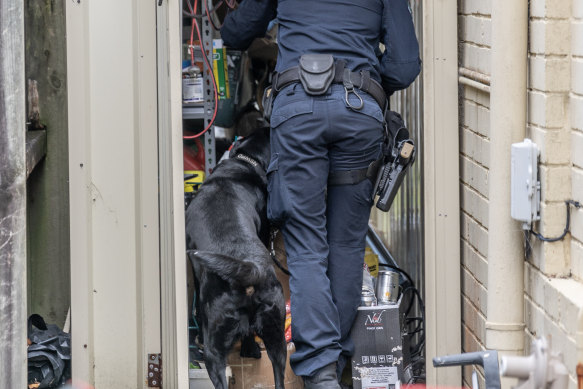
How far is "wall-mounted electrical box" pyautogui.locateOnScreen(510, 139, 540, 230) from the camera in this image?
2992 mm

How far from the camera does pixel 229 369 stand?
162 inches

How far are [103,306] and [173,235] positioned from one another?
1.54 ft

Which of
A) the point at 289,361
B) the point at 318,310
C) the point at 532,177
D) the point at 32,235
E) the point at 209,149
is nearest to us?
the point at 532,177

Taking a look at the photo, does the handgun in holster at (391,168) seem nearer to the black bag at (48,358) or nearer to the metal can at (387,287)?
the metal can at (387,287)

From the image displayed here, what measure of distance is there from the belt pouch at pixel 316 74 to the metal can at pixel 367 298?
0.95 m

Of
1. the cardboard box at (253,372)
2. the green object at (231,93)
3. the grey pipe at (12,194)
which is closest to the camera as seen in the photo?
the grey pipe at (12,194)

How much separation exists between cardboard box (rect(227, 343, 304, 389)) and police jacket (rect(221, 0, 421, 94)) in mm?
1260

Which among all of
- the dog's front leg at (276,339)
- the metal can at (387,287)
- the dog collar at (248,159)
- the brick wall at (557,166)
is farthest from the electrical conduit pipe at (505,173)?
the dog collar at (248,159)

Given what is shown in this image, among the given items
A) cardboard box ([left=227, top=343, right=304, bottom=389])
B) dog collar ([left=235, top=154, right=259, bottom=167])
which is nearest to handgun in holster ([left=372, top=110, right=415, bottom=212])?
dog collar ([left=235, top=154, right=259, bottom=167])

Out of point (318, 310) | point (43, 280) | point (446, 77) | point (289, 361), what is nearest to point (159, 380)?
point (289, 361)

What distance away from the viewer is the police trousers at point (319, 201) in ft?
12.5

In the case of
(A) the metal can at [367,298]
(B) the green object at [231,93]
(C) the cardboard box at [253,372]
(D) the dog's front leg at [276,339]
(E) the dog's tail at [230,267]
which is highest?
(B) the green object at [231,93]

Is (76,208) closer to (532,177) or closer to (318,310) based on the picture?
(318,310)

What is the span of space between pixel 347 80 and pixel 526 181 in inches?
41.4
